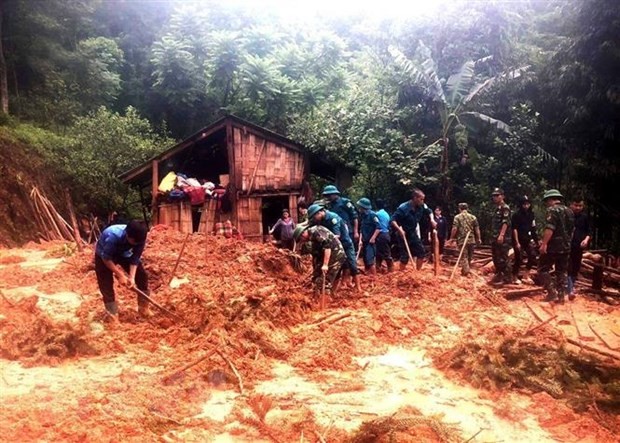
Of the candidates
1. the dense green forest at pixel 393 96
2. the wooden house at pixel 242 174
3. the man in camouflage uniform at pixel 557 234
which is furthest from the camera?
the wooden house at pixel 242 174

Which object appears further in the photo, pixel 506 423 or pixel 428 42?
pixel 428 42

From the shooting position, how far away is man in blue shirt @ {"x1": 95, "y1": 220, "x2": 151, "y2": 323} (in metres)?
6.34

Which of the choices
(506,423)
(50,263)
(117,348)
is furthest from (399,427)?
(50,263)

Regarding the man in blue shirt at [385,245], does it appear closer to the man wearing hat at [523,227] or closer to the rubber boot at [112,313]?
the man wearing hat at [523,227]

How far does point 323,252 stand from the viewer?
8070 millimetres

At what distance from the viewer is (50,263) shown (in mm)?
12398

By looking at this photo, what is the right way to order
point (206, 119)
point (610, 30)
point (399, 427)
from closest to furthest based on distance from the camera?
point (399, 427) < point (610, 30) < point (206, 119)

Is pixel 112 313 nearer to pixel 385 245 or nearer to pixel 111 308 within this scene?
pixel 111 308

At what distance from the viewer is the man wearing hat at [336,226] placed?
829 cm

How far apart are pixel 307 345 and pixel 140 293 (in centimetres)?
223

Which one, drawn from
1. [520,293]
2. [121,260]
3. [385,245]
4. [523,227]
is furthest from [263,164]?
[121,260]

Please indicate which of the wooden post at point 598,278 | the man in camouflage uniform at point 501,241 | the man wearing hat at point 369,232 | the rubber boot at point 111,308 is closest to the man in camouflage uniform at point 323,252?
the man wearing hat at point 369,232

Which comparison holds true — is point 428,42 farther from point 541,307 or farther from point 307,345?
point 307,345

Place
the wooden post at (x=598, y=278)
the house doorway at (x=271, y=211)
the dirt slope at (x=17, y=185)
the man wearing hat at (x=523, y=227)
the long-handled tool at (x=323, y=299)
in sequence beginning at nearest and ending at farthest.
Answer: the long-handled tool at (x=323, y=299), the wooden post at (x=598, y=278), the man wearing hat at (x=523, y=227), the dirt slope at (x=17, y=185), the house doorway at (x=271, y=211)
